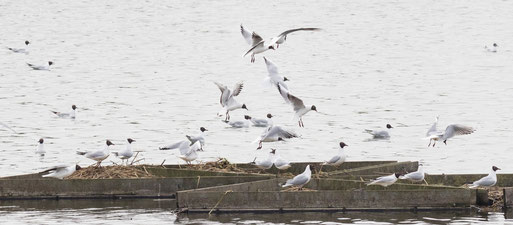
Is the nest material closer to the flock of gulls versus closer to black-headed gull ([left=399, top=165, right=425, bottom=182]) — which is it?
the flock of gulls

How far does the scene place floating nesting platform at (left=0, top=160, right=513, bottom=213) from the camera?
18516mm

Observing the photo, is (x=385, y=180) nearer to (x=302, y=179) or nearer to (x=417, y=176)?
(x=417, y=176)

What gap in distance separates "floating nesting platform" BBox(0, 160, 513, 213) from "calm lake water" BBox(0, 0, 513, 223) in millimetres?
438

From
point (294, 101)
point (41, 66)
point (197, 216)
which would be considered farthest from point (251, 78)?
point (197, 216)

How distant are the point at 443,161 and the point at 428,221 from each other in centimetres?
887

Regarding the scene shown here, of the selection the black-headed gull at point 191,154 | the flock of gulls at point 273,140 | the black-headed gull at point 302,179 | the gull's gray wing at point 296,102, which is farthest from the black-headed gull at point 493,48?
the black-headed gull at point 302,179

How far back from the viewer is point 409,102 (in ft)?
135

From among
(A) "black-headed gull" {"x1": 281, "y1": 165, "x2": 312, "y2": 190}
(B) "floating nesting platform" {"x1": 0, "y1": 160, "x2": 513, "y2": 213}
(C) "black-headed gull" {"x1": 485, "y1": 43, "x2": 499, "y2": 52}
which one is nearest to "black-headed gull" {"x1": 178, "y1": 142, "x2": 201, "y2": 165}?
(B) "floating nesting platform" {"x1": 0, "y1": 160, "x2": 513, "y2": 213}

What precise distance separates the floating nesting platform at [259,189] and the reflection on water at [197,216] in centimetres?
18

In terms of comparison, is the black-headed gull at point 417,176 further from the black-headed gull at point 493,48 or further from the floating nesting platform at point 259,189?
the black-headed gull at point 493,48

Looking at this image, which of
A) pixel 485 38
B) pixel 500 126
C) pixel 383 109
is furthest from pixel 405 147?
pixel 485 38

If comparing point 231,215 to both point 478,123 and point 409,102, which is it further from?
point 409,102

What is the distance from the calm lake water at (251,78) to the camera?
29.0 meters

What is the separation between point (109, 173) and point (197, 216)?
3170mm
